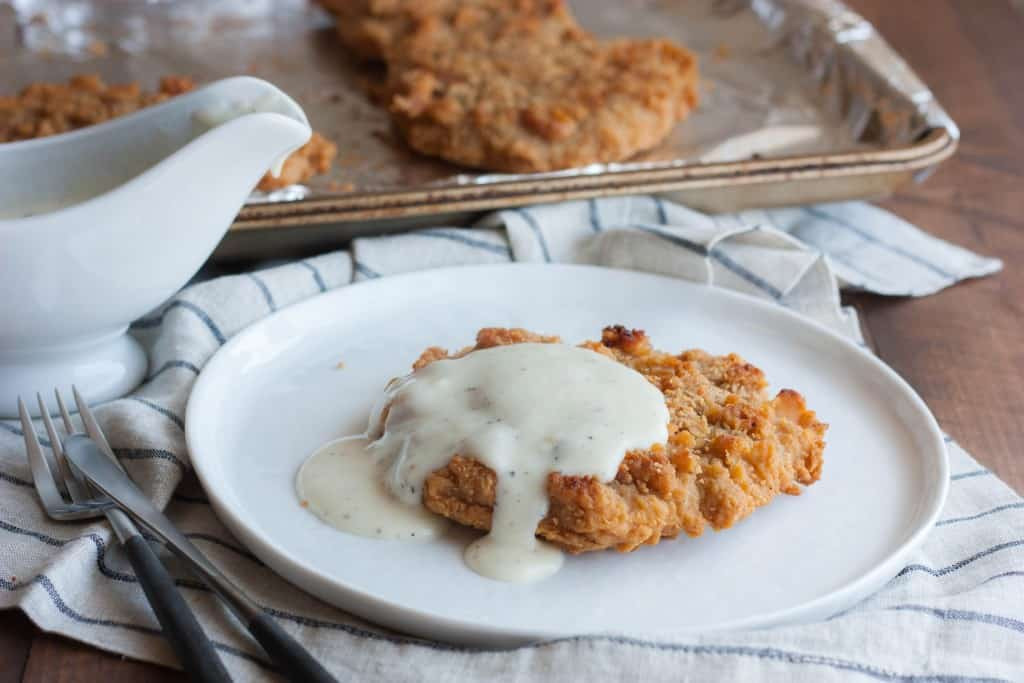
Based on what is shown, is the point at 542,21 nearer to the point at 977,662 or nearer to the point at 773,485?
the point at 773,485

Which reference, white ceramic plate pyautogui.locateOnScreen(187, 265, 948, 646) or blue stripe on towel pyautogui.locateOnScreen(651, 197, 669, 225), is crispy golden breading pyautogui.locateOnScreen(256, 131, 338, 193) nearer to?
white ceramic plate pyautogui.locateOnScreen(187, 265, 948, 646)

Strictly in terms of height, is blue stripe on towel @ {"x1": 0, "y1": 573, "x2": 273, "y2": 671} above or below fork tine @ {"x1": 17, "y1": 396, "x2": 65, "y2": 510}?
above

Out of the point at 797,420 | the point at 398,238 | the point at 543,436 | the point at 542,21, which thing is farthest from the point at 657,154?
the point at 543,436

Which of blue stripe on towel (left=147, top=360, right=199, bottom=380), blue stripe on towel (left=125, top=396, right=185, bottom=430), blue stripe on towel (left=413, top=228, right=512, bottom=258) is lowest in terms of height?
blue stripe on towel (left=413, top=228, right=512, bottom=258)

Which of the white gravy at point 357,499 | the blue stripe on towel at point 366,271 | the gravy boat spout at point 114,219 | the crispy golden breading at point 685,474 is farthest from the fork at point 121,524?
the blue stripe on towel at point 366,271

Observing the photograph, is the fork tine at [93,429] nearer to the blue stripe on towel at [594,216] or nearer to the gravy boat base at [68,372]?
the gravy boat base at [68,372]

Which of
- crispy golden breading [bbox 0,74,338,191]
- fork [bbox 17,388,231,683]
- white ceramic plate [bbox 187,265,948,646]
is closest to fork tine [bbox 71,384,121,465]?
fork [bbox 17,388,231,683]
